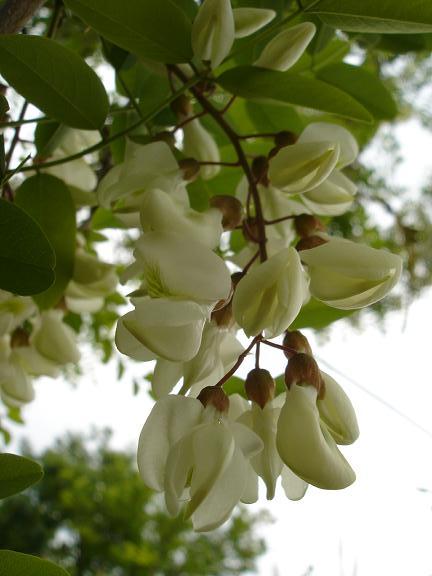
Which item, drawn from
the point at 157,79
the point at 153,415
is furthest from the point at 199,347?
the point at 157,79

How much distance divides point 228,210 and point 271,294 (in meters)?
0.10

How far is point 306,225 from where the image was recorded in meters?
0.46

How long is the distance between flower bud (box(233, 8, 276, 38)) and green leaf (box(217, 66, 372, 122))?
0.03 meters

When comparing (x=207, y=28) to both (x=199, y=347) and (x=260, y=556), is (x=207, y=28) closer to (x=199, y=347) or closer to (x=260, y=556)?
(x=199, y=347)

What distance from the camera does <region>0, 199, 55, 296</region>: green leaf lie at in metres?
0.39

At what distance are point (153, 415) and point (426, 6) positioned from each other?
0.29 meters

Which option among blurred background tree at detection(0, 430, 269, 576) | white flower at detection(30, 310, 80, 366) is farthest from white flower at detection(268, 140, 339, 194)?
blurred background tree at detection(0, 430, 269, 576)

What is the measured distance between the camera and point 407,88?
1674 mm

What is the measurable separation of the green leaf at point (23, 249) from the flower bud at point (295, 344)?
144 millimetres

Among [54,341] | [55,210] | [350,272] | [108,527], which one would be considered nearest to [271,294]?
[350,272]

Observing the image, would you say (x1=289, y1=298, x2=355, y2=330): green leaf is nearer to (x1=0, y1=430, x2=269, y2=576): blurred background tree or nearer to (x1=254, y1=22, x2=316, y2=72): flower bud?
(x1=254, y1=22, x2=316, y2=72): flower bud

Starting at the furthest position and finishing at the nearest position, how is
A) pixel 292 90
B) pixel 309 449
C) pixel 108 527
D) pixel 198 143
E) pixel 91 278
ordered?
pixel 108 527 < pixel 91 278 < pixel 198 143 < pixel 292 90 < pixel 309 449

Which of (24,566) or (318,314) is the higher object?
(318,314)

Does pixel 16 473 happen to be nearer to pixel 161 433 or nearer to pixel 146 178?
pixel 161 433
